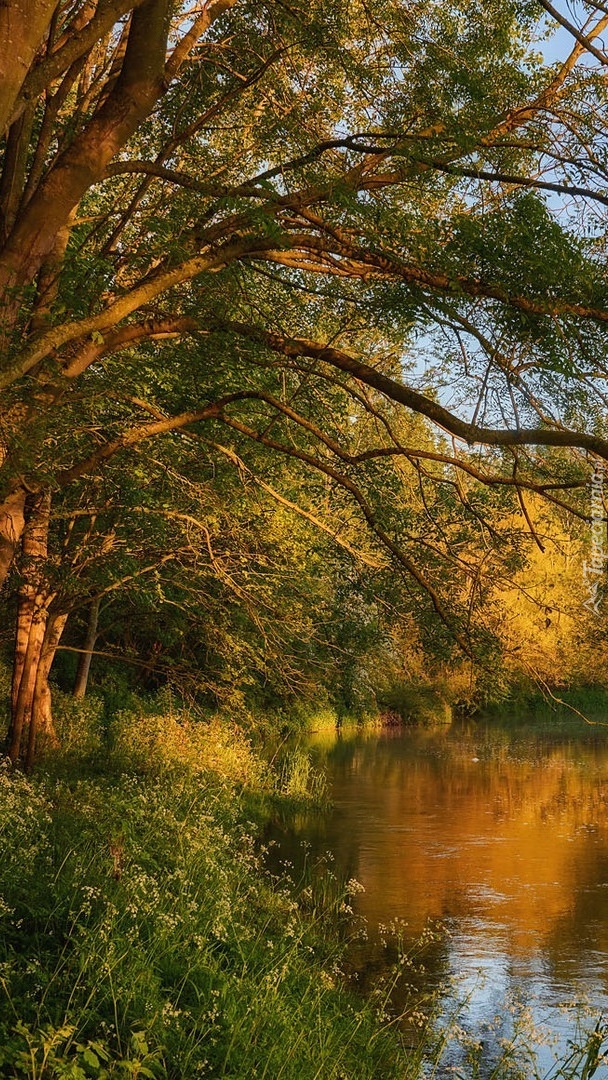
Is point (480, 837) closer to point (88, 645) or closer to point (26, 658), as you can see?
point (88, 645)

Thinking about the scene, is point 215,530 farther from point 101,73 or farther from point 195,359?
point 101,73

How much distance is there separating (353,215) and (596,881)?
10.4m

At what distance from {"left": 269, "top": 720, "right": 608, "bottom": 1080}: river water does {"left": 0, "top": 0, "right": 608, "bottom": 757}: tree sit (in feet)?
11.1

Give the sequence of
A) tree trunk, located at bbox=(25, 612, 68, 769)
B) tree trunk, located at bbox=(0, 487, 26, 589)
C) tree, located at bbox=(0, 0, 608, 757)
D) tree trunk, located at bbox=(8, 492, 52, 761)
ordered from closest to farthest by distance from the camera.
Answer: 1. tree, located at bbox=(0, 0, 608, 757)
2. tree trunk, located at bbox=(0, 487, 26, 589)
3. tree trunk, located at bbox=(8, 492, 52, 761)
4. tree trunk, located at bbox=(25, 612, 68, 769)

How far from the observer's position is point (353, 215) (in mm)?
7910

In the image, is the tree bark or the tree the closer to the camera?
the tree bark

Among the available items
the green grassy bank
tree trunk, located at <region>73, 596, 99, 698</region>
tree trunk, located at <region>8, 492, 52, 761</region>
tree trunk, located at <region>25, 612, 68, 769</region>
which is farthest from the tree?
tree trunk, located at <region>73, 596, 99, 698</region>

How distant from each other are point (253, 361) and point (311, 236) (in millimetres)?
1185

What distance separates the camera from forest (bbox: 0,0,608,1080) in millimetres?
6453

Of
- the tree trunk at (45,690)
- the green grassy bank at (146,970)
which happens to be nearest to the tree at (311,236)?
the green grassy bank at (146,970)

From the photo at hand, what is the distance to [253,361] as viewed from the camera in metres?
8.86

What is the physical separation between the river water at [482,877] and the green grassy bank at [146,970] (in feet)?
2.71

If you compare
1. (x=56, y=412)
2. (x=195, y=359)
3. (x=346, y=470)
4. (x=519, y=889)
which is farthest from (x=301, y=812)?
(x=56, y=412)

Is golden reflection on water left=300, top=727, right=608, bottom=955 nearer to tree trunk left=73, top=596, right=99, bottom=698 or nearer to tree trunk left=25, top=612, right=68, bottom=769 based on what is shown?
tree trunk left=25, top=612, right=68, bottom=769
